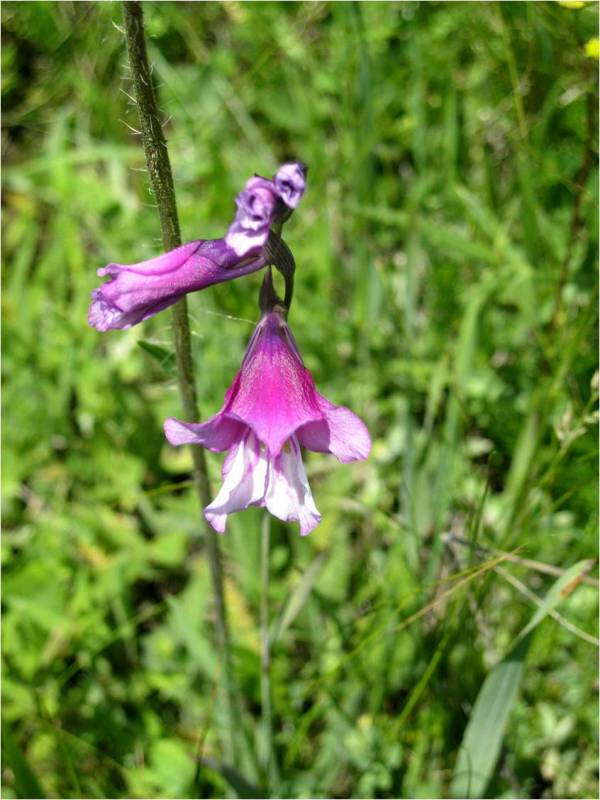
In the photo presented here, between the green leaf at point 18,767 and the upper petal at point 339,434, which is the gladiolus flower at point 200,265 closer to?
the upper petal at point 339,434

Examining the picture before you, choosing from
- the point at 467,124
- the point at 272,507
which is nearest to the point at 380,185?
the point at 467,124

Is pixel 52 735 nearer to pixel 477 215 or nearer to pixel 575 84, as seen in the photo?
pixel 477 215

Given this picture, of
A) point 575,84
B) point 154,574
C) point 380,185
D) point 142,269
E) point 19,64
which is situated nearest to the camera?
point 142,269

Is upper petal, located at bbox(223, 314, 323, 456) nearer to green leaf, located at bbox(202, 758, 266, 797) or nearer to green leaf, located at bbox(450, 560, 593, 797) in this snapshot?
green leaf, located at bbox(450, 560, 593, 797)

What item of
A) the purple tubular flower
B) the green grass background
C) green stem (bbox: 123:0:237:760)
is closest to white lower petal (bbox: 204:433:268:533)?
the purple tubular flower

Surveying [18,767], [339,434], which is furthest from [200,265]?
[18,767]

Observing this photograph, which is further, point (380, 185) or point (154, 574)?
point (380, 185)

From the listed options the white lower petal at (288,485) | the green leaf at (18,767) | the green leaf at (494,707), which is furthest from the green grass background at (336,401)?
the white lower petal at (288,485)
